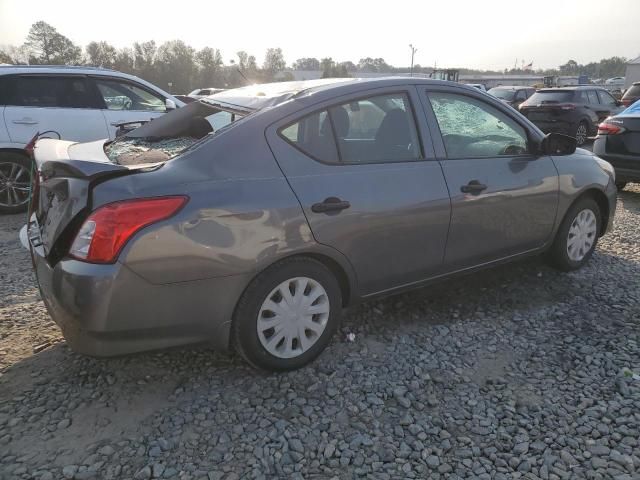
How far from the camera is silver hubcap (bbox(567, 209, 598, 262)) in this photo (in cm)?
427

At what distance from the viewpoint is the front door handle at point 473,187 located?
10.9ft

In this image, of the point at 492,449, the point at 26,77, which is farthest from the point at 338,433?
the point at 26,77

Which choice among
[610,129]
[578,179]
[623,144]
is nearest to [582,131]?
[610,129]

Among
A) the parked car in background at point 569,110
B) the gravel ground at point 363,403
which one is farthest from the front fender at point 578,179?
the parked car in background at point 569,110

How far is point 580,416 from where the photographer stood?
2.55 meters

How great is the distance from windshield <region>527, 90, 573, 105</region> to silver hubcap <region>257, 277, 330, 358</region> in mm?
13625

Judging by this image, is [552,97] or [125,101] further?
[552,97]

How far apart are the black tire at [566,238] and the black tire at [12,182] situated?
5.83 metres

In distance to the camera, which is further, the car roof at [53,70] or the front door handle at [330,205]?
the car roof at [53,70]

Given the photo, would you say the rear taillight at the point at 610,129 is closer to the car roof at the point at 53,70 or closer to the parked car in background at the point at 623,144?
the parked car in background at the point at 623,144

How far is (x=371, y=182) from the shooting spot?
2938mm

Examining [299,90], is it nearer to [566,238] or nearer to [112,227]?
[112,227]

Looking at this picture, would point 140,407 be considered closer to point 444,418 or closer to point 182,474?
point 182,474

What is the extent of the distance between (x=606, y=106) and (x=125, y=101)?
535 inches
